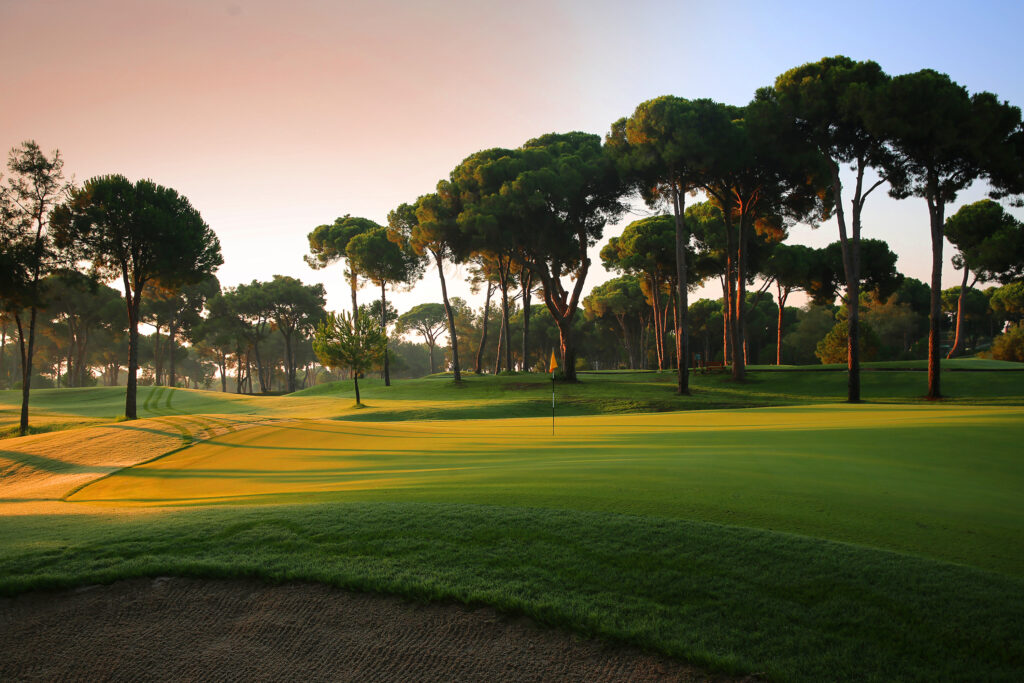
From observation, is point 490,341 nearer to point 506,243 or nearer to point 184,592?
point 506,243

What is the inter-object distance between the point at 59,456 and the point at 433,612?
50.7ft

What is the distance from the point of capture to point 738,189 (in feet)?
109

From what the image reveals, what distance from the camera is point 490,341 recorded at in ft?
286

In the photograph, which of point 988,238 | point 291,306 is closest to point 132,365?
point 291,306

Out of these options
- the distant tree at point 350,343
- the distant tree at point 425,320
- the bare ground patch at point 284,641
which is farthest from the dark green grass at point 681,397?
the distant tree at point 425,320

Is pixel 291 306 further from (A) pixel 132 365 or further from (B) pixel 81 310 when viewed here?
(A) pixel 132 365

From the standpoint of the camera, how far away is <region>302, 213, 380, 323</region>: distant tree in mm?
51306

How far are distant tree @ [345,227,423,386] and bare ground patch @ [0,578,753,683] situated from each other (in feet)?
139

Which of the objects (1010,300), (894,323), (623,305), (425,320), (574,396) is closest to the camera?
(574,396)

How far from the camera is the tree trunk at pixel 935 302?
989 inches

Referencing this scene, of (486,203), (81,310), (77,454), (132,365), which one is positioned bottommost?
(77,454)

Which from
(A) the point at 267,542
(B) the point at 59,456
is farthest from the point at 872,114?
(B) the point at 59,456

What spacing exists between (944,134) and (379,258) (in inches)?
1516

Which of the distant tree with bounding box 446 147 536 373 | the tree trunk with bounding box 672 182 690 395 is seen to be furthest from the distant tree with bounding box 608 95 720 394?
the distant tree with bounding box 446 147 536 373
